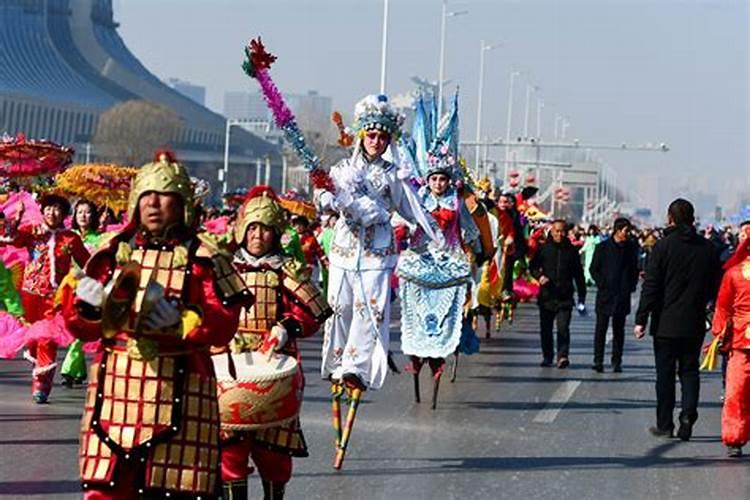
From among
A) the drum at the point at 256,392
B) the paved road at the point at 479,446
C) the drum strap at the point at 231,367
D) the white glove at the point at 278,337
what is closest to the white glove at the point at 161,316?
the drum strap at the point at 231,367

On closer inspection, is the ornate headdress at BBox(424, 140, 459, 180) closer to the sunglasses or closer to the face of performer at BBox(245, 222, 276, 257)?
the sunglasses

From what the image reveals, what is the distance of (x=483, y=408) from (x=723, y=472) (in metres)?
3.52

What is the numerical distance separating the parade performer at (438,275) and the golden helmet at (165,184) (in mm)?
7858

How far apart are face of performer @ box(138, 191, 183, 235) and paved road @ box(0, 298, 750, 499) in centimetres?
332

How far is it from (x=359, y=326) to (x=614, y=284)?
9025mm

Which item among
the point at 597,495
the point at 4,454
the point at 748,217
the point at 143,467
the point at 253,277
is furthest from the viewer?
the point at 748,217

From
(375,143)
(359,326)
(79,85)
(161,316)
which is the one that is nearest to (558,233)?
(375,143)

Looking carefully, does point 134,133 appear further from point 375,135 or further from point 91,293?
point 91,293

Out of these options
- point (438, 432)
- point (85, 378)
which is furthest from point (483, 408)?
point (85, 378)

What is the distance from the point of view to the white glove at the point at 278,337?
27.4ft

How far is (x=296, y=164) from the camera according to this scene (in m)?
118

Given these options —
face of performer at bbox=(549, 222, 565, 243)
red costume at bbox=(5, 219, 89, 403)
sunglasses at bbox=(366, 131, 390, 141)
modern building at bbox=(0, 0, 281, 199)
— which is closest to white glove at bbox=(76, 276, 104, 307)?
sunglasses at bbox=(366, 131, 390, 141)

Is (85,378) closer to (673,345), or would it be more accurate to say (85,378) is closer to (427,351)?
(427,351)

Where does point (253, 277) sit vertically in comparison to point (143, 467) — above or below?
above
